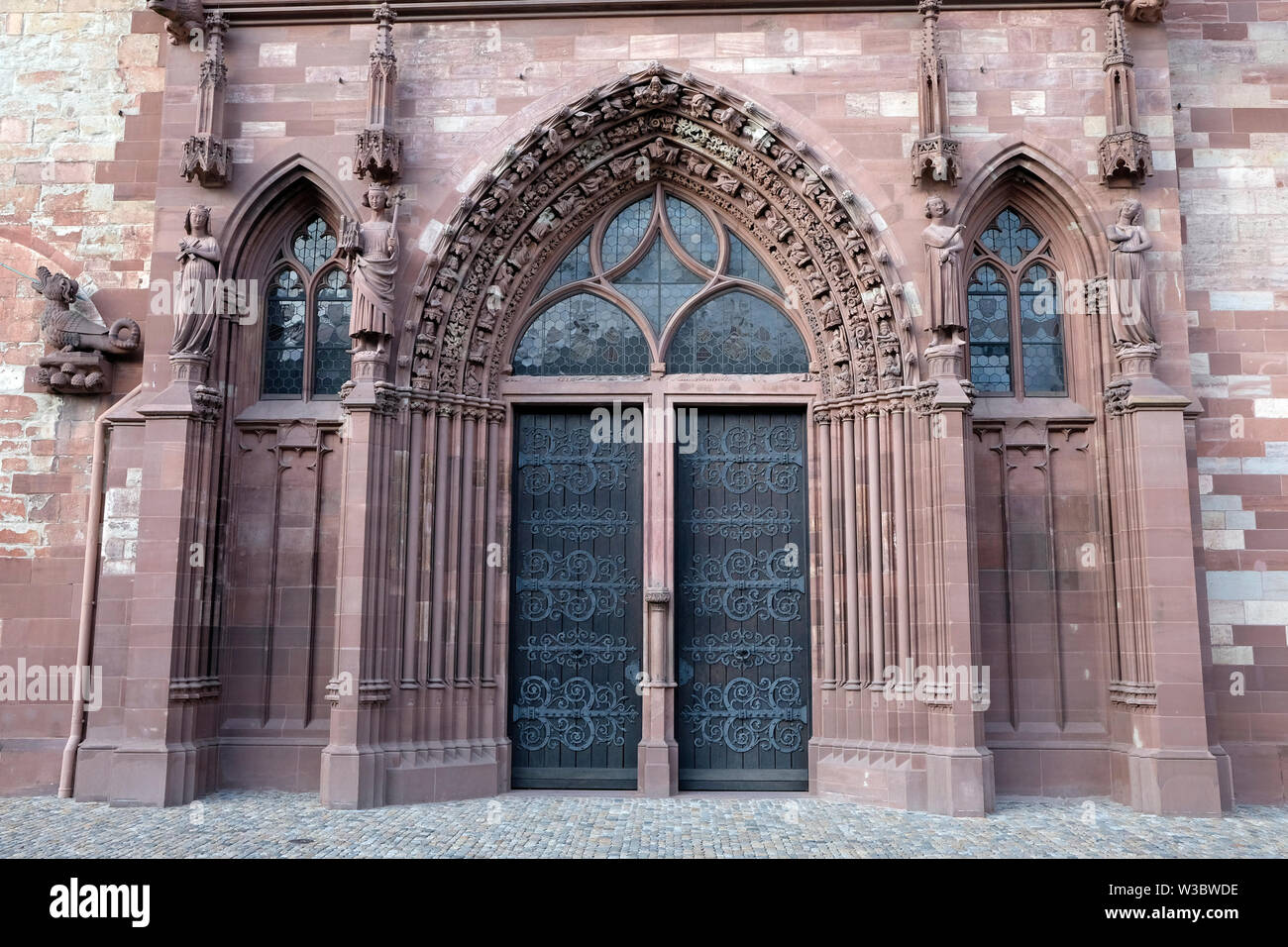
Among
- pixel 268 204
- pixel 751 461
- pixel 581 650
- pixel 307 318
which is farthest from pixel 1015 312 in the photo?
pixel 268 204

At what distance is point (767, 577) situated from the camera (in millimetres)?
11414

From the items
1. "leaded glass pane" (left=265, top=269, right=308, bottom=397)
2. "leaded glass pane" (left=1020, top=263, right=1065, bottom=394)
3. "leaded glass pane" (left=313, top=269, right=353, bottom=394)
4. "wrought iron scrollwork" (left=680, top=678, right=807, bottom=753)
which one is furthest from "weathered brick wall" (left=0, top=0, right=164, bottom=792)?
"leaded glass pane" (left=1020, top=263, right=1065, bottom=394)

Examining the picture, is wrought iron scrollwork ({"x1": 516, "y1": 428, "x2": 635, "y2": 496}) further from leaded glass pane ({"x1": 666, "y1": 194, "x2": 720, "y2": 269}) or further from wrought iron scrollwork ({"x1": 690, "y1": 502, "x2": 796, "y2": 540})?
leaded glass pane ({"x1": 666, "y1": 194, "x2": 720, "y2": 269})

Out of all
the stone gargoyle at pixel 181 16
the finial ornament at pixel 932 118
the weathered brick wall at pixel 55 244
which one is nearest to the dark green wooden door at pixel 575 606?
the finial ornament at pixel 932 118

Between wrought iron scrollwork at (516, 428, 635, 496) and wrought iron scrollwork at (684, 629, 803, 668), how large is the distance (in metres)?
1.94

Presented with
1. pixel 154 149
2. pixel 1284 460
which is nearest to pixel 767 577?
pixel 1284 460

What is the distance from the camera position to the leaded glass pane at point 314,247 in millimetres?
11680

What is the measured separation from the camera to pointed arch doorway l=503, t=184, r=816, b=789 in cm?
1116

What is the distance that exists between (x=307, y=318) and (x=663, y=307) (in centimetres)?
389

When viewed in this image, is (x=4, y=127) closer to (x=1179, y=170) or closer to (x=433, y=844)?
(x=433, y=844)

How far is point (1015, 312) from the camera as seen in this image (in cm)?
1128

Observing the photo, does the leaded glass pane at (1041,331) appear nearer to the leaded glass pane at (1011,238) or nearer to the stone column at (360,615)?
the leaded glass pane at (1011,238)

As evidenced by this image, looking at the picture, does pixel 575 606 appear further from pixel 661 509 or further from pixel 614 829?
pixel 614 829

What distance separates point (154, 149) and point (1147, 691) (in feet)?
38.9
